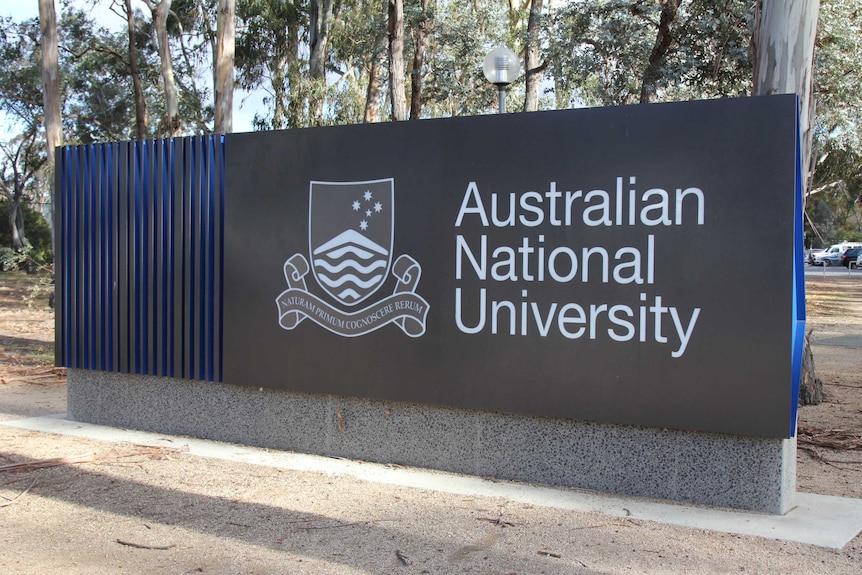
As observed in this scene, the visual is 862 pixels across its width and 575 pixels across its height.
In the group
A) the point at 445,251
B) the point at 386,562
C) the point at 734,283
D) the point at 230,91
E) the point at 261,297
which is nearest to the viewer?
the point at 386,562

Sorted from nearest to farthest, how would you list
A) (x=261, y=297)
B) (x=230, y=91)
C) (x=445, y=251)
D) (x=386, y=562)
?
(x=386, y=562) → (x=445, y=251) → (x=261, y=297) → (x=230, y=91)

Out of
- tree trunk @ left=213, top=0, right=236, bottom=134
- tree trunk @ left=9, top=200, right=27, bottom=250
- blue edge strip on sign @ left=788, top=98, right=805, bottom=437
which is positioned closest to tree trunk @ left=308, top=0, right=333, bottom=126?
tree trunk @ left=213, top=0, right=236, bottom=134

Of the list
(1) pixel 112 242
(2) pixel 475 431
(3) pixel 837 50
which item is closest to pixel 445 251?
(2) pixel 475 431

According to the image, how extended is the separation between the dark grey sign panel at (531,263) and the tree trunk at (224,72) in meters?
11.6

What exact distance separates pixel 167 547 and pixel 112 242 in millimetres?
3956

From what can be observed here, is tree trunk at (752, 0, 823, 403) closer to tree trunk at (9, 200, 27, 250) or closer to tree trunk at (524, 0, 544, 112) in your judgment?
tree trunk at (524, 0, 544, 112)

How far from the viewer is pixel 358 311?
6.59 m

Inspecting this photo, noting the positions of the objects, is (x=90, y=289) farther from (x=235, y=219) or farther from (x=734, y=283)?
(x=734, y=283)

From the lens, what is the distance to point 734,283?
17.5 feet

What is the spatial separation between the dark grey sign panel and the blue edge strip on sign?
7 centimetres

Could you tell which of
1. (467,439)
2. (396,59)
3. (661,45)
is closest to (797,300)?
(467,439)

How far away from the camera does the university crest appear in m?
6.41

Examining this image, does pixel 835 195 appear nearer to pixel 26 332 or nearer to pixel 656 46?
pixel 656 46

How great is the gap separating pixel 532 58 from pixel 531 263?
18.3 meters
